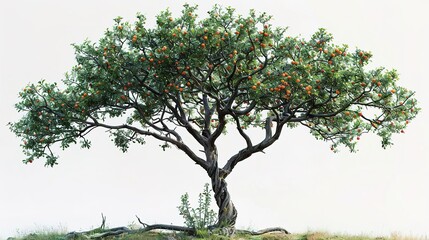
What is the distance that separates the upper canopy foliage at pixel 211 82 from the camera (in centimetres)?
1384

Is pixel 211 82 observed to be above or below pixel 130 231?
above

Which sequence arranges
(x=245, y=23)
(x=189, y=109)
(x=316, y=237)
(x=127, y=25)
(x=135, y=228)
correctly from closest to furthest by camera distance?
(x=245, y=23), (x=127, y=25), (x=316, y=237), (x=135, y=228), (x=189, y=109)

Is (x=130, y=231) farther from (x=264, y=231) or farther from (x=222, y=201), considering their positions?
(x=264, y=231)

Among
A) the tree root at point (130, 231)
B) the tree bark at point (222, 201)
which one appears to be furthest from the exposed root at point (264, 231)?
the tree bark at point (222, 201)

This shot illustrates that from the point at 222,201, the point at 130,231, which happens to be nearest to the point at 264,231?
the point at 222,201

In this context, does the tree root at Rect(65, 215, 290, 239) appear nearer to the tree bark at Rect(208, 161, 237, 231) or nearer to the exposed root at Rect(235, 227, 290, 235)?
the exposed root at Rect(235, 227, 290, 235)

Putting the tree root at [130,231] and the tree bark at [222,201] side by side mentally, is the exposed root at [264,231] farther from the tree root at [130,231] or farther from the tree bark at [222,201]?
the tree bark at [222,201]

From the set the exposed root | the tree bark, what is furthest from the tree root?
the tree bark

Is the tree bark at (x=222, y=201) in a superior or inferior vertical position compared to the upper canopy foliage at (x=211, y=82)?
inferior

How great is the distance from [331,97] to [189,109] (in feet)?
19.4

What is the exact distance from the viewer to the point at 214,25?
45.1ft

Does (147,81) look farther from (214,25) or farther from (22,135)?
(22,135)

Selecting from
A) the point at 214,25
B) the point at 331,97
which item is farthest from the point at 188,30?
the point at 331,97

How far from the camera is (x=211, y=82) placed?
1509 centimetres
